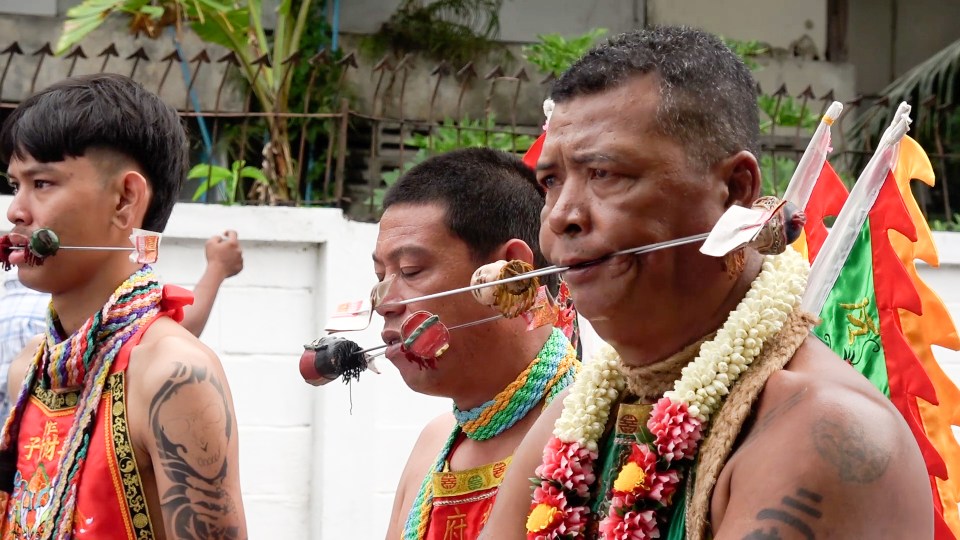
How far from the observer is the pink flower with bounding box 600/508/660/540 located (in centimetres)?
216

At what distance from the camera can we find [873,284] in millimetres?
3648

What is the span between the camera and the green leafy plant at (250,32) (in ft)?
23.5

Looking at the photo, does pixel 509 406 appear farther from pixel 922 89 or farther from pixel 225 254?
pixel 922 89

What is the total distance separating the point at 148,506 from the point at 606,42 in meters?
1.60

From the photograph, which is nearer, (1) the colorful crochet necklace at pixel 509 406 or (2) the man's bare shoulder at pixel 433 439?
(1) the colorful crochet necklace at pixel 509 406

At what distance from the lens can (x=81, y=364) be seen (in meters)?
3.37

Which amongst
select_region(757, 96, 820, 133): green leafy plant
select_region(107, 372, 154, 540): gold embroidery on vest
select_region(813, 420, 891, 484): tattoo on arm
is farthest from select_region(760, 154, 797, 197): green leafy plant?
select_region(813, 420, 891, 484): tattoo on arm

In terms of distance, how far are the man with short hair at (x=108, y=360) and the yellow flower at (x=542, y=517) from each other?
111 centimetres

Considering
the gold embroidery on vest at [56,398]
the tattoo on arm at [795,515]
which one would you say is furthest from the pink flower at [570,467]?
the gold embroidery on vest at [56,398]

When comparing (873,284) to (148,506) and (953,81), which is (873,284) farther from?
(953,81)

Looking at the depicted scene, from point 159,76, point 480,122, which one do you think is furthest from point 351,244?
point 159,76

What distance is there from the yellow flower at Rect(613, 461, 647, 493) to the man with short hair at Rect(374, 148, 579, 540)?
95 cm

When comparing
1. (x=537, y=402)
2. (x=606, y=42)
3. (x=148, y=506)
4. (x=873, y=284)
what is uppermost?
(x=606, y=42)

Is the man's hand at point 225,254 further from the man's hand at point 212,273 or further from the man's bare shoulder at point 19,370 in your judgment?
the man's bare shoulder at point 19,370
